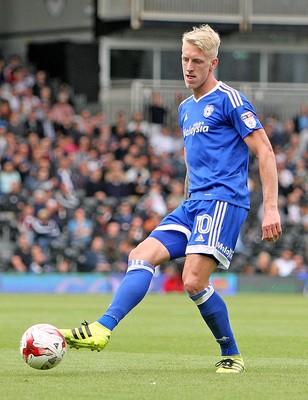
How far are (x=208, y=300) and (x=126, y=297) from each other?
66 centimetres

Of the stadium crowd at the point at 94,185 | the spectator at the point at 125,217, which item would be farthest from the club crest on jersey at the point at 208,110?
the spectator at the point at 125,217

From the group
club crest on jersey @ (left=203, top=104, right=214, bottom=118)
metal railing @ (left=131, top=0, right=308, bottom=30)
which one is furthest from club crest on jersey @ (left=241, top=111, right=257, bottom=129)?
metal railing @ (left=131, top=0, right=308, bottom=30)

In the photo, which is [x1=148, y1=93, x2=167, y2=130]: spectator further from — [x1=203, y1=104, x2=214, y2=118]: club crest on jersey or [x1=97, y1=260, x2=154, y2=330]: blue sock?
Answer: [x1=97, y1=260, x2=154, y2=330]: blue sock

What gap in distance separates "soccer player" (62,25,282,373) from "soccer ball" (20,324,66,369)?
395 mm

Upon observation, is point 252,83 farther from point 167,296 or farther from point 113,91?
point 167,296

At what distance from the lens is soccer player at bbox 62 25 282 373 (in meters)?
8.48

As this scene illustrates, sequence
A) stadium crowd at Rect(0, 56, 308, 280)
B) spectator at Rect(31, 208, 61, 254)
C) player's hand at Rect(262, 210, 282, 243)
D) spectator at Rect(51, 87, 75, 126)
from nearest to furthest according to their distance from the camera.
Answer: player's hand at Rect(262, 210, 282, 243) < spectator at Rect(31, 208, 61, 254) < stadium crowd at Rect(0, 56, 308, 280) < spectator at Rect(51, 87, 75, 126)

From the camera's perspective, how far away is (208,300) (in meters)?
8.68

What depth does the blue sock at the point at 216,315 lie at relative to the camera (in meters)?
8.65

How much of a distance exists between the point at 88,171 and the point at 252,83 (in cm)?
1026

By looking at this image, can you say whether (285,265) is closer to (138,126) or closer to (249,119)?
(138,126)

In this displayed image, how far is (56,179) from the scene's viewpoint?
25391 millimetres

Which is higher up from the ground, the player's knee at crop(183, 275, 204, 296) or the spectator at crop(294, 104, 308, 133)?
the player's knee at crop(183, 275, 204, 296)

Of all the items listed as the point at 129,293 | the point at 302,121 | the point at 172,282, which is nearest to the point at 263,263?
the point at 172,282
